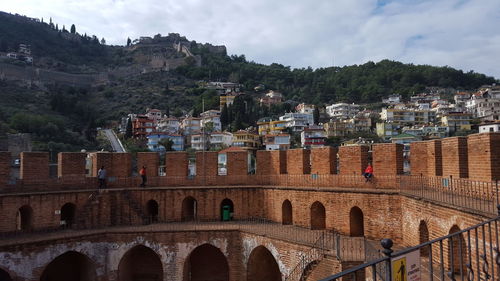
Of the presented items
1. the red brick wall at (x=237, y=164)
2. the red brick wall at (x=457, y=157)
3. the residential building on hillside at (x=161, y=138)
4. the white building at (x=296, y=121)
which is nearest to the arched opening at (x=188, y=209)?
the red brick wall at (x=237, y=164)

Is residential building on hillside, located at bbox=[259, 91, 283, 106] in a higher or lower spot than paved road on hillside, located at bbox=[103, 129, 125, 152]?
higher

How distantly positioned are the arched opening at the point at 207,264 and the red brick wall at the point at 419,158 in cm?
980

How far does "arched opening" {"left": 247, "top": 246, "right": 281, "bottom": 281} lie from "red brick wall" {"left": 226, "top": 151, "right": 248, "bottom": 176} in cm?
443

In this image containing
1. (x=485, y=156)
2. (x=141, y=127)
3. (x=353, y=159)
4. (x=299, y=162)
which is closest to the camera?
(x=485, y=156)

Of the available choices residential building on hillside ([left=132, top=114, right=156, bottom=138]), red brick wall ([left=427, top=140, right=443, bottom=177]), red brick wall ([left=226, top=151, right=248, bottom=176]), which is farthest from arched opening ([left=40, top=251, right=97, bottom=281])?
residential building on hillside ([left=132, top=114, right=156, bottom=138])

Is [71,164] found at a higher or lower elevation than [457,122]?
lower

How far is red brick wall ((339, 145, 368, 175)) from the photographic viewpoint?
49.9 ft

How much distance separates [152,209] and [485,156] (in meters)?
15.8

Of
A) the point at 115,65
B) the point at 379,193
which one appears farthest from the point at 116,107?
the point at 379,193

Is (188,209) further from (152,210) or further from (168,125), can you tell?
(168,125)

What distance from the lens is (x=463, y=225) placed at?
355 inches

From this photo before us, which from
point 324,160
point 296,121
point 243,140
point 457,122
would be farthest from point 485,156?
point 296,121

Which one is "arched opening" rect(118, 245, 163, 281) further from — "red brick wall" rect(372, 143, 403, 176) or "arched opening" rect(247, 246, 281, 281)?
"red brick wall" rect(372, 143, 403, 176)

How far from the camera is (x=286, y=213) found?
17.8m
